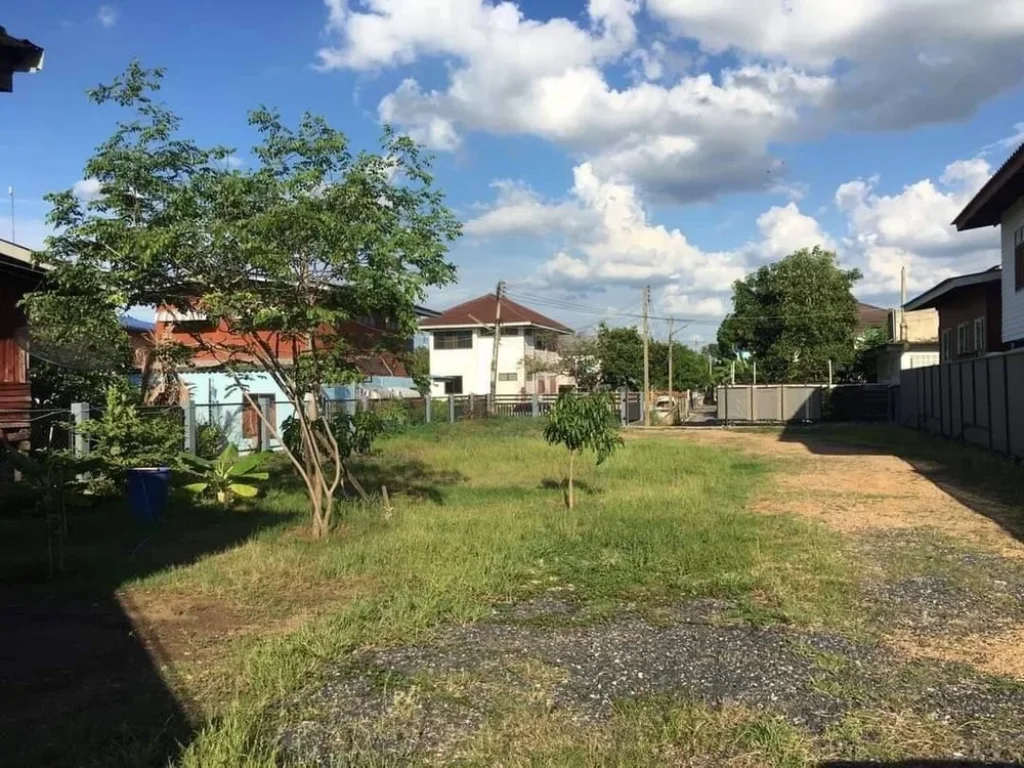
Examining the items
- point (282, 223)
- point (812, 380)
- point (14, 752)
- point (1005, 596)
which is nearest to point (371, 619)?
point (14, 752)

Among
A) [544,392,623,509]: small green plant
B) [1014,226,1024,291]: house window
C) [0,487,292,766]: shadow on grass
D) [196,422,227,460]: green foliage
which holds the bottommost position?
[0,487,292,766]: shadow on grass

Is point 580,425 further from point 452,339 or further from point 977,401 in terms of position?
point 452,339

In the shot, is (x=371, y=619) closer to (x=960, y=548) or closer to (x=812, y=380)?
(x=960, y=548)

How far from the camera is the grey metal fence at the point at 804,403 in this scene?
38.0 m

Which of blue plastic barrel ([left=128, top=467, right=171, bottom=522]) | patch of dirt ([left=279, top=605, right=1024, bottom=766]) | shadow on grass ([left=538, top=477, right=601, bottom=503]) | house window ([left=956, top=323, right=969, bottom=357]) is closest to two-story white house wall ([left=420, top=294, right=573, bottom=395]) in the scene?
house window ([left=956, top=323, right=969, bottom=357])

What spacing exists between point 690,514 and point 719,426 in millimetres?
28264

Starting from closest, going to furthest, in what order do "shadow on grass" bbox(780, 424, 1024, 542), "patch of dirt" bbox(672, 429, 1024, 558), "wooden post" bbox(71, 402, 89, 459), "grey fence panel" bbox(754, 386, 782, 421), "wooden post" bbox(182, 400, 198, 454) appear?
"patch of dirt" bbox(672, 429, 1024, 558)
"shadow on grass" bbox(780, 424, 1024, 542)
"wooden post" bbox(71, 402, 89, 459)
"wooden post" bbox(182, 400, 198, 454)
"grey fence panel" bbox(754, 386, 782, 421)

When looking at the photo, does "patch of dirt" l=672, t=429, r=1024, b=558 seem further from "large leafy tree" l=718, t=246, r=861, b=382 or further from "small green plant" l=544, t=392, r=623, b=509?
"large leafy tree" l=718, t=246, r=861, b=382

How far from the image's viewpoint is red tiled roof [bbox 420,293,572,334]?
5425 centimetres

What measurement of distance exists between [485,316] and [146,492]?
4541cm

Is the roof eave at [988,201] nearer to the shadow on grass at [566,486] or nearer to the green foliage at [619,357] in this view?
the shadow on grass at [566,486]

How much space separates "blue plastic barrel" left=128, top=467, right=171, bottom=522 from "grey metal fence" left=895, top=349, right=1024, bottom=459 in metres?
14.4

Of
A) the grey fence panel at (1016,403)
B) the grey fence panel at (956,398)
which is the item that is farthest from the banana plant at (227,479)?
the grey fence panel at (956,398)

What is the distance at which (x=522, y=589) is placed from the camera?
23.9 feet
